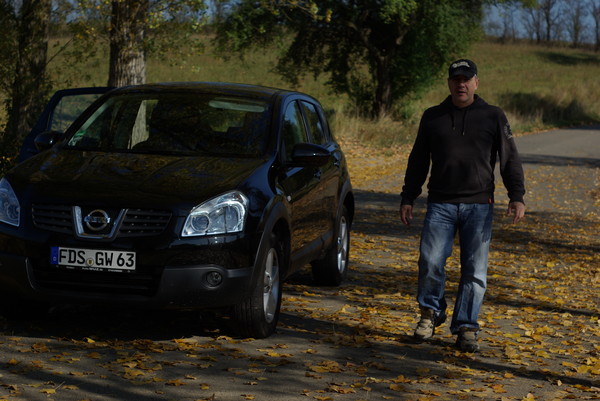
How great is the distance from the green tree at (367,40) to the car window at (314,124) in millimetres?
24382

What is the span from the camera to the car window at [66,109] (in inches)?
436

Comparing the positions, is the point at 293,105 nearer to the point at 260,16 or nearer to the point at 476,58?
the point at 260,16

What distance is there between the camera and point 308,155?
723cm

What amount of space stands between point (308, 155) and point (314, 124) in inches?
64.7

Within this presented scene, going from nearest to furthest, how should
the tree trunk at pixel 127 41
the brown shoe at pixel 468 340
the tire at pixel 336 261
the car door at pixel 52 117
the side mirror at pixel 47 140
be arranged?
the brown shoe at pixel 468 340 → the side mirror at pixel 47 140 → the tire at pixel 336 261 → the car door at pixel 52 117 → the tree trunk at pixel 127 41

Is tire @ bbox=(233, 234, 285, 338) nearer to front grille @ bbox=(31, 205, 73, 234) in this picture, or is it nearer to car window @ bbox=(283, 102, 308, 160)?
car window @ bbox=(283, 102, 308, 160)

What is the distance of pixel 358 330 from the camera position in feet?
24.3

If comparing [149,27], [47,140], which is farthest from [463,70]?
[149,27]

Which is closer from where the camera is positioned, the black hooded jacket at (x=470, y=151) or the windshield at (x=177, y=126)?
the black hooded jacket at (x=470, y=151)

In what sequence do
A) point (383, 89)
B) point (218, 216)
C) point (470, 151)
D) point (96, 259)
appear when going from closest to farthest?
point (96, 259)
point (218, 216)
point (470, 151)
point (383, 89)

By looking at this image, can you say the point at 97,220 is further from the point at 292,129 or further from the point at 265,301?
the point at 292,129

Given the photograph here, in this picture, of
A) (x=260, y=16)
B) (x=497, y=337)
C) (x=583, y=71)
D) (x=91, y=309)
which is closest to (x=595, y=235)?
(x=497, y=337)

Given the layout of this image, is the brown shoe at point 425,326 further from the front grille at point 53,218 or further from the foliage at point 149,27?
the foliage at point 149,27

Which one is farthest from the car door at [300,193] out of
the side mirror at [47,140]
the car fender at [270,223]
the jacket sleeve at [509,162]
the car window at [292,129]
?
the side mirror at [47,140]
